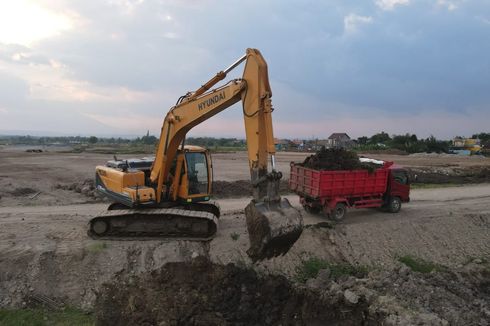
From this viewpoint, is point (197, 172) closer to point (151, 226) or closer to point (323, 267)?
point (151, 226)

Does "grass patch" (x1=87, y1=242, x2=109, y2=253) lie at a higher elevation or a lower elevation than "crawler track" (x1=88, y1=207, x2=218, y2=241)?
lower

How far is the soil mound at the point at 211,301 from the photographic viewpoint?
762 centimetres

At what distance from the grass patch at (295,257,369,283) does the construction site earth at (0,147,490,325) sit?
3 cm

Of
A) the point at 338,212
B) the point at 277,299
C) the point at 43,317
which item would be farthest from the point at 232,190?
the point at 43,317

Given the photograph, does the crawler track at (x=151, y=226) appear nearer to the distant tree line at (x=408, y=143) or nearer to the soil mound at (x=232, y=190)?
the soil mound at (x=232, y=190)

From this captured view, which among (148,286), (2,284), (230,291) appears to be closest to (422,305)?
(230,291)

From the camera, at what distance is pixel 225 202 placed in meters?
17.1

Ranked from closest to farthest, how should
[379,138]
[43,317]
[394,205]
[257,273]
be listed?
[43,317] → [257,273] → [394,205] → [379,138]

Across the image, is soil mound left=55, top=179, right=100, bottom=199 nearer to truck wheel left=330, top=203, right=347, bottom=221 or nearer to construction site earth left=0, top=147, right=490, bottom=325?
construction site earth left=0, top=147, right=490, bottom=325

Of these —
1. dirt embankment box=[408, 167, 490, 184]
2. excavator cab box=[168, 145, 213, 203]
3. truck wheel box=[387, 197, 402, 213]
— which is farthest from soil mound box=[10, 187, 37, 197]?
dirt embankment box=[408, 167, 490, 184]

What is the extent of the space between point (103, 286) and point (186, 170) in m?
3.80

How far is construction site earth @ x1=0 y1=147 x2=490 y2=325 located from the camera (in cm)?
801

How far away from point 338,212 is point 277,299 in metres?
5.61

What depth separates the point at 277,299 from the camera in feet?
28.1
